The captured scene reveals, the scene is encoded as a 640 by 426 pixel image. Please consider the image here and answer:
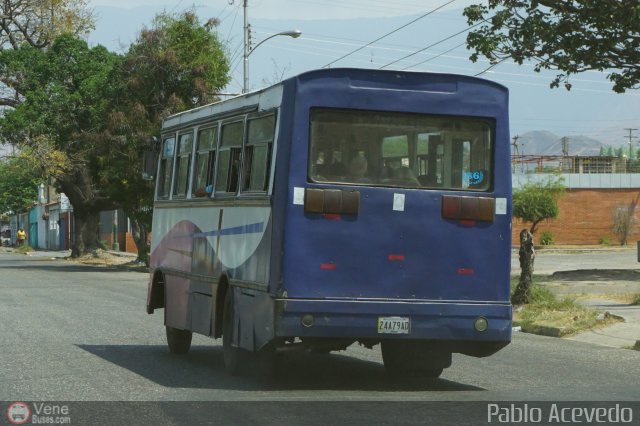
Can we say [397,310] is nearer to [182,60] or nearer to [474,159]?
[474,159]

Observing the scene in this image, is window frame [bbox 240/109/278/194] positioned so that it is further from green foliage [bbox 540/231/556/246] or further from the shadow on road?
green foliage [bbox 540/231/556/246]

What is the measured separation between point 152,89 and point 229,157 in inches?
1347

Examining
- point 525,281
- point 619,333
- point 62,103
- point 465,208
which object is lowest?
point 619,333

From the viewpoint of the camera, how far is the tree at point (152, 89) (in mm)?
46938

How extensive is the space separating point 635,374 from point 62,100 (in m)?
42.2

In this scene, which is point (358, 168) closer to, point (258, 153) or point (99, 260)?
point (258, 153)

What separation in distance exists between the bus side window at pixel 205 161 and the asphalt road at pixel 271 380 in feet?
7.00

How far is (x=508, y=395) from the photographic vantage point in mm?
12070

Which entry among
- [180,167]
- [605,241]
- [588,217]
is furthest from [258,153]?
[588,217]

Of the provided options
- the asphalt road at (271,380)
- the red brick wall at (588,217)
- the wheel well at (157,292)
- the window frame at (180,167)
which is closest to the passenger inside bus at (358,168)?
the asphalt road at (271,380)

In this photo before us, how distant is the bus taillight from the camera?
12.4 m

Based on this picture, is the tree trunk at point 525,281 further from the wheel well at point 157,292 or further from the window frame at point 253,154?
the window frame at point 253,154

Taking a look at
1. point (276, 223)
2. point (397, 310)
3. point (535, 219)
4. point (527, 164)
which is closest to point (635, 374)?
point (397, 310)

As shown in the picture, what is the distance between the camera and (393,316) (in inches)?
479
